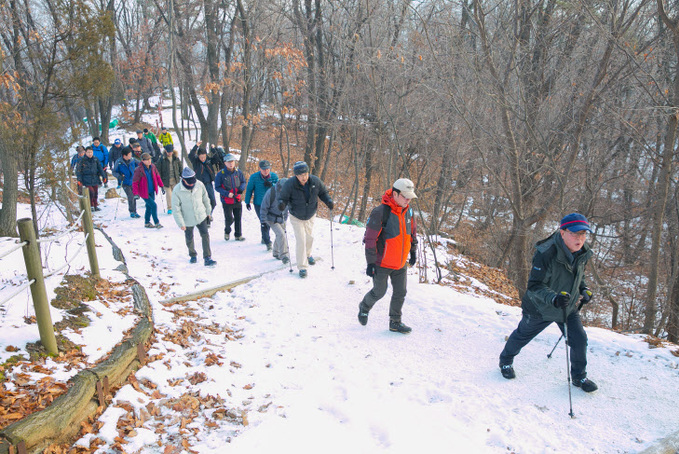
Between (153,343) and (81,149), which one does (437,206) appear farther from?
(153,343)

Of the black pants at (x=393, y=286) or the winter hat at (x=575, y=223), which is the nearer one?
the winter hat at (x=575, y=223)

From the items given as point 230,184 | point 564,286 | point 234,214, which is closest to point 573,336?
point 564,286

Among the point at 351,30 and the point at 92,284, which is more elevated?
the point at 351,30

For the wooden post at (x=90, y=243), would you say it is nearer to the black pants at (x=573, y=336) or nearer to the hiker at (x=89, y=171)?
the black pants at (x=573, y=336)

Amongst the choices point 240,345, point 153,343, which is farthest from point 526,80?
point 153,343

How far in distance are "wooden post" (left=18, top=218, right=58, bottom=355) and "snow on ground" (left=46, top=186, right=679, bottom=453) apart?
3.19 ft

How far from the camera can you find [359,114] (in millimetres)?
17641

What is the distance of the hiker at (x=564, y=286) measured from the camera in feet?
13.5

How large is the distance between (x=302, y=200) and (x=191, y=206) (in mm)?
2397

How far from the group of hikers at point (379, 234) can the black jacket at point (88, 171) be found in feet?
0.10

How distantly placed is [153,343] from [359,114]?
14153 millimetres

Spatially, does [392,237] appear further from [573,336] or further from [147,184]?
[147,184]

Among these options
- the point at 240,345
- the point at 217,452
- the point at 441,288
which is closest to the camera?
the point at 217,452

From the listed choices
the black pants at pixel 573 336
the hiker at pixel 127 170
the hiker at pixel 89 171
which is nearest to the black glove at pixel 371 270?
the black pants at pixel 573 336
